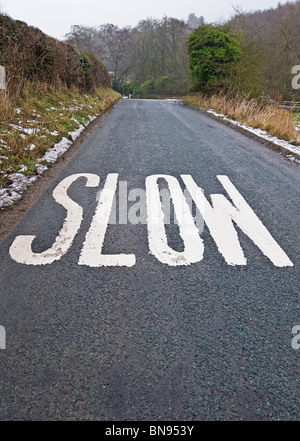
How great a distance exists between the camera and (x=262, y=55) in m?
13.2

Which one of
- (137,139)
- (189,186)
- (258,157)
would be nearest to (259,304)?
(189,186)

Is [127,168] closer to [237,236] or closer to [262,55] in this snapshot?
[237,236]

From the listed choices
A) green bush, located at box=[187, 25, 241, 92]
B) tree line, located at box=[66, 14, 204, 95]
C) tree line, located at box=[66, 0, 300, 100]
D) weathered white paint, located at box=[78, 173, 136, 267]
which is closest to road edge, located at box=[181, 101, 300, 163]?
tree line, located at box=[66, 0, 300, 100]

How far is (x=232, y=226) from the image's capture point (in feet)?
9.16

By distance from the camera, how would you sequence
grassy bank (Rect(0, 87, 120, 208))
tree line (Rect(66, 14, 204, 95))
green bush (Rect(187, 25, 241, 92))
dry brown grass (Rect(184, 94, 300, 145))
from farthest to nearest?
tree line (Rect(66, 14, 204, 95)) → green bush (Rect(187, 25, 241, 92)) → dry brown grass (Rect(184, 94, 300, 145)) → grassy bank (Rect(0, 87, 120, 208))

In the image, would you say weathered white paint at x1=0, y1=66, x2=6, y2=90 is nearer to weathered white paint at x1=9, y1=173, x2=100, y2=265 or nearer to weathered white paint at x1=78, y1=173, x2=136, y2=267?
weathered white paint at x1=9, y1=173, x2=100, y2=265

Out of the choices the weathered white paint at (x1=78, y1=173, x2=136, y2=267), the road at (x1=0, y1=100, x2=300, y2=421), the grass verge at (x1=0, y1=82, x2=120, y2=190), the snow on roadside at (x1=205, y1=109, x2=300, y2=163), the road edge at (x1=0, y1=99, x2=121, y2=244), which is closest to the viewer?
the road at (x1=0, y1=100, x2=300, y2=421)

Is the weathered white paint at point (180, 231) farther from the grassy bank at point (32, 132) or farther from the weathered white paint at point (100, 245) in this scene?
the grassy bank at point (32, 132)

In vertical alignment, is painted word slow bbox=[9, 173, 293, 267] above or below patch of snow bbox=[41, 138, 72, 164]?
below

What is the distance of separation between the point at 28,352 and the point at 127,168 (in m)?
3.32

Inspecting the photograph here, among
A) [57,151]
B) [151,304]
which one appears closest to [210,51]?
[57,151]

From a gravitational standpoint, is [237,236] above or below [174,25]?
below

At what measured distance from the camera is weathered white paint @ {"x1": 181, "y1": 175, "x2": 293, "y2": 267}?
2.37 metres

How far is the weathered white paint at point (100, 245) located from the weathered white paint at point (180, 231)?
304mm
